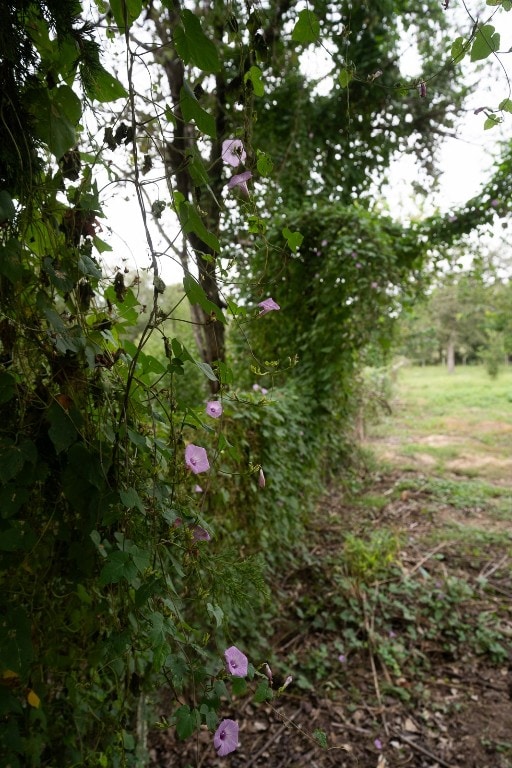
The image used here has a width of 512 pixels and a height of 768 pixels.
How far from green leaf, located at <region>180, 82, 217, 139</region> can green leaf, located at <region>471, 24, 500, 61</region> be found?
0.49 m

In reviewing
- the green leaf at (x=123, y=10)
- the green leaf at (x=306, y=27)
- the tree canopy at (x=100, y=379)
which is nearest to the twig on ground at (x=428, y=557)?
the tree canopy at (x=100, y=379)

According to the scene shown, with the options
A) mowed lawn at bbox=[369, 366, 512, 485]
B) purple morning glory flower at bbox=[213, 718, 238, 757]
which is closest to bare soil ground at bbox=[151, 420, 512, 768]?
purple morning glory flower at bbox=[213, 718, 238, 757]

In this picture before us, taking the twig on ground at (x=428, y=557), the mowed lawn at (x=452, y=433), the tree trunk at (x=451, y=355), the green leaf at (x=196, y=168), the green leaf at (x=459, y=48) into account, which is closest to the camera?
the green leaf at (x=196, y=168)

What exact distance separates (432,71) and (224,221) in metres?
2.42

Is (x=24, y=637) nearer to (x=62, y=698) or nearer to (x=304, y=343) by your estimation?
(x=62, y=698)

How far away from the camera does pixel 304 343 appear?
157 inches

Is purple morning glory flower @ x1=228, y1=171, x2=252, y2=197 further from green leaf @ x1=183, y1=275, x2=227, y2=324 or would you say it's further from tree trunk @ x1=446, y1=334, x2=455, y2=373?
Result: tree trunk @ x1=446, y1=334, x2=455, y2=373

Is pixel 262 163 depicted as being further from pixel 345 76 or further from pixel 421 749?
pixel 421 749

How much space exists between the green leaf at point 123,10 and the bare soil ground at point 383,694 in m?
1.38

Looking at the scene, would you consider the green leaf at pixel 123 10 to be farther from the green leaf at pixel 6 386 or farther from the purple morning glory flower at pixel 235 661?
the purple morning glory flower at pixel 235 661

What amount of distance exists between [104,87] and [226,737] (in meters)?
1.10

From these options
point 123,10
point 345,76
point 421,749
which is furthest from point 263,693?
point 421,749

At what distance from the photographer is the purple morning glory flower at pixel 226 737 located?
72 centimetres

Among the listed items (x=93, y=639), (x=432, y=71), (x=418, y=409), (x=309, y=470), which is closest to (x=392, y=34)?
(x=432, y=71)
